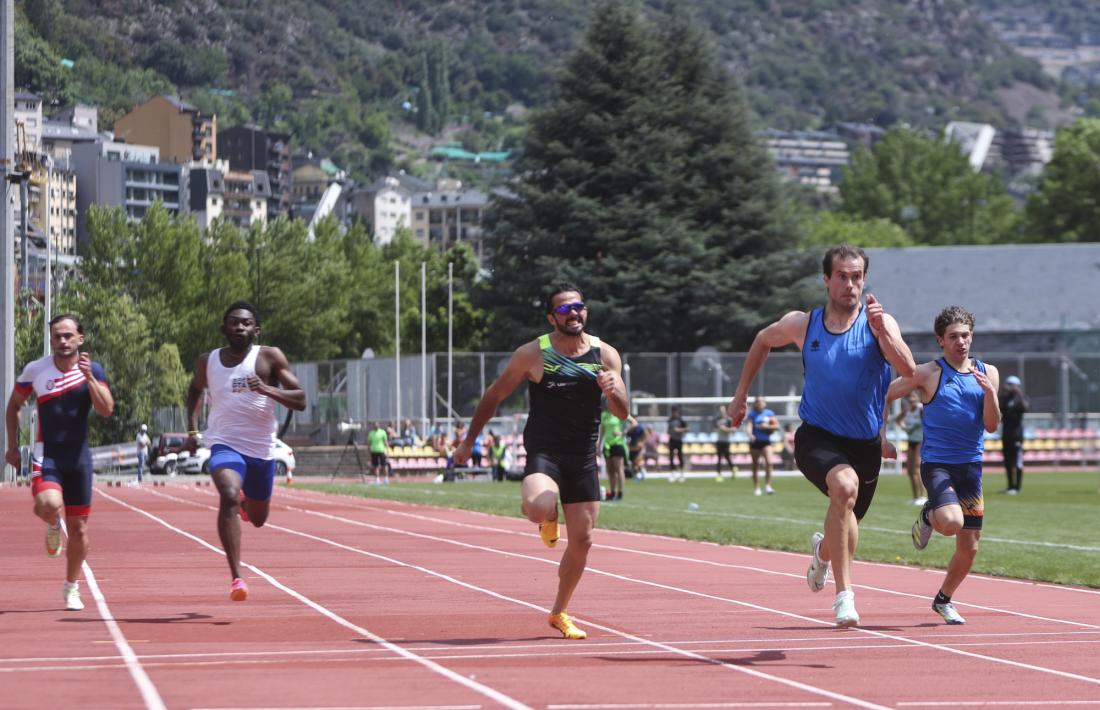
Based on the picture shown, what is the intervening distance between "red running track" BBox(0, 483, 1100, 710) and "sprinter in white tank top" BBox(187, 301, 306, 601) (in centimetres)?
70

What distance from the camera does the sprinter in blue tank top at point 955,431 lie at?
12266 millimetres

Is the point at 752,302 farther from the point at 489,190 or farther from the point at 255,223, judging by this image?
the point at 255,223

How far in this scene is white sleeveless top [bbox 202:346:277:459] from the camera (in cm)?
1264

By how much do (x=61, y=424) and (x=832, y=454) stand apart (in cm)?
502

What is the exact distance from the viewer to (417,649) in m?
10.6

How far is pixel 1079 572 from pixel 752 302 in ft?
176

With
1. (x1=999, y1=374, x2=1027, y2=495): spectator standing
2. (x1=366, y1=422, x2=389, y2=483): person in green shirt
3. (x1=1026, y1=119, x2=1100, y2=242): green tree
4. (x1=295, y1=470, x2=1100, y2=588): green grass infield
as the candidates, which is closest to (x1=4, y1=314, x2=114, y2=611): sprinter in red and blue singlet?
(x1=295, y1=470, x2=1100, y2=588): green grass infield

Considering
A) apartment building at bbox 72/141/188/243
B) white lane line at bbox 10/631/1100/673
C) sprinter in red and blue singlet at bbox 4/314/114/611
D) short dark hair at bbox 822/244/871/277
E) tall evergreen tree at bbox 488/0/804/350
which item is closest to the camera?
white lane line at bbox 10/631/1100/673

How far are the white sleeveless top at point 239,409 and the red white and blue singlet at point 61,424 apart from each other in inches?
31.6

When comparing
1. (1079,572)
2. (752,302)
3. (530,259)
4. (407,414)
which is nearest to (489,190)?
(530,259)

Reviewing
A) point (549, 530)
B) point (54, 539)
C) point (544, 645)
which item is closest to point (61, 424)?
point (54, 539)

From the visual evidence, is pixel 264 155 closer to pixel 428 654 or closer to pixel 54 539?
pixel 54 539

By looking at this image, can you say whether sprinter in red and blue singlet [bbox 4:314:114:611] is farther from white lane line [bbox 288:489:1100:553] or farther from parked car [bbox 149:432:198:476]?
parked car [bbox 149:432:198:476]

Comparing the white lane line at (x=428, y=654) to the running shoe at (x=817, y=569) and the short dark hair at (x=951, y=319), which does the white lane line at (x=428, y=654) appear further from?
the short dark hair at (x=951, y=319)
